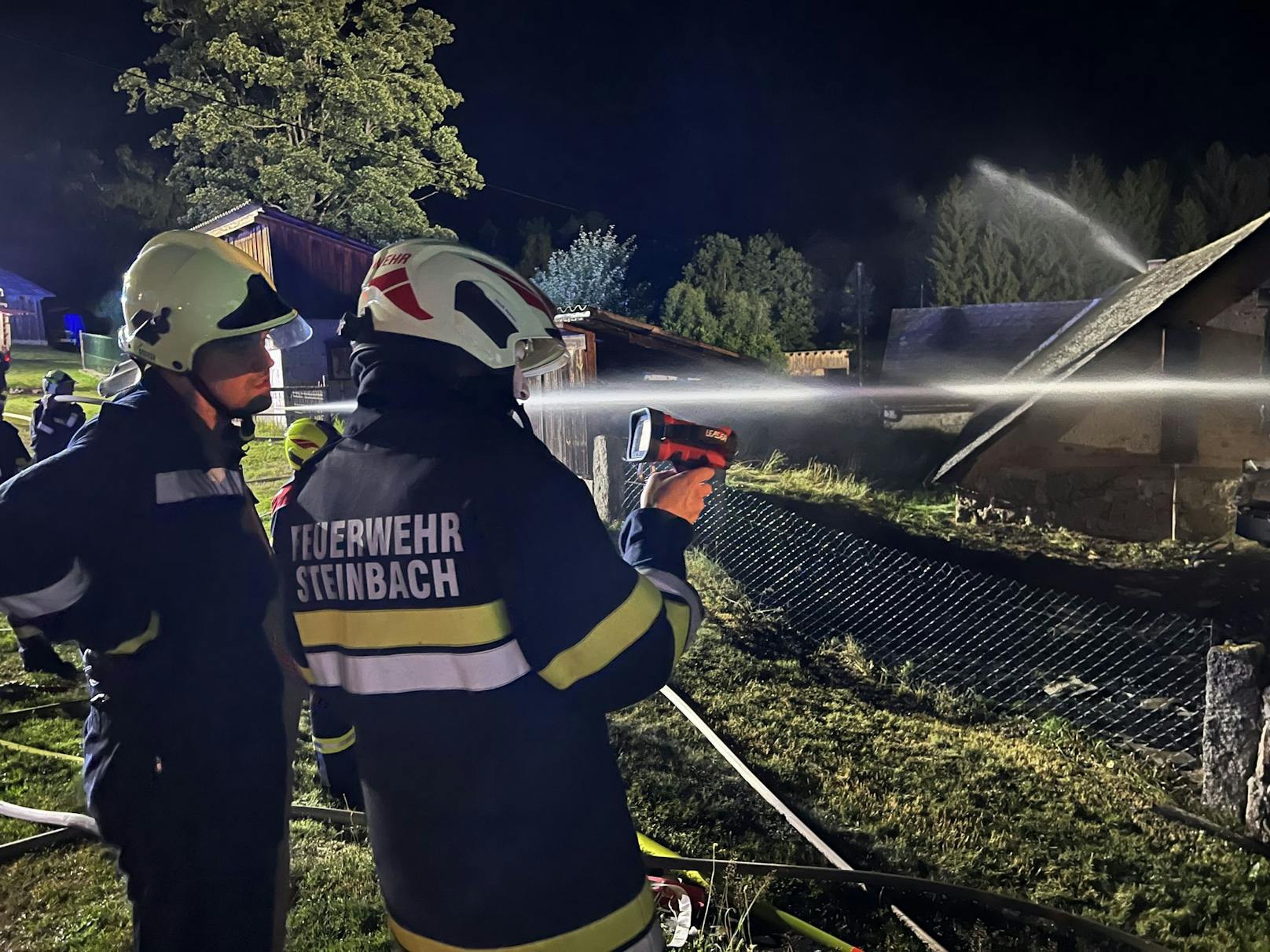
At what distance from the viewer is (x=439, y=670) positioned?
5.53ft

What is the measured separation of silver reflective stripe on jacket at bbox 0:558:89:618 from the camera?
7.92ft

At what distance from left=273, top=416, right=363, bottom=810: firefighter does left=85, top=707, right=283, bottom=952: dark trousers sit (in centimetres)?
40

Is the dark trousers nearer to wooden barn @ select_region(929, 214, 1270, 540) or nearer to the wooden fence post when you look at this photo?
the wooden fence post

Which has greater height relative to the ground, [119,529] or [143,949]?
[119,529]

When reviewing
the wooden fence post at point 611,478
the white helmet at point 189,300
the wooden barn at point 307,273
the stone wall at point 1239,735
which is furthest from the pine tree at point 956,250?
the white helmet at point 189,300

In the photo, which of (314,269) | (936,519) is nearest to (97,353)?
(314,269)

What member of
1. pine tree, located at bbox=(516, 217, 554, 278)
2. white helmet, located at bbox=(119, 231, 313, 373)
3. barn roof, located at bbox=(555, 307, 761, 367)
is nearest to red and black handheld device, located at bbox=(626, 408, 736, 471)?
white helmet, located at bbox=(119, 231, 313, 373)

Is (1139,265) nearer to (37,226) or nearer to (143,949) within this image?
(37,226)

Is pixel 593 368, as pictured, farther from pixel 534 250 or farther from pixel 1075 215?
pixel 1075 215

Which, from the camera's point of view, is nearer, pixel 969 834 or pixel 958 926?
pixel 958 926

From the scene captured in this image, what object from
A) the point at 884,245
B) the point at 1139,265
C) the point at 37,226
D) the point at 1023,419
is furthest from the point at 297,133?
the point at 884,245

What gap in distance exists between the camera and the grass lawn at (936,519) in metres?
10.5

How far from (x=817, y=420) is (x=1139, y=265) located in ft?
132

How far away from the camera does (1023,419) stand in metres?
11.1
